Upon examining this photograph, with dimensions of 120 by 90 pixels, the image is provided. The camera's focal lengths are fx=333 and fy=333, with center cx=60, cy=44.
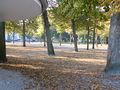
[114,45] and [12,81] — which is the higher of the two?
[114,45]

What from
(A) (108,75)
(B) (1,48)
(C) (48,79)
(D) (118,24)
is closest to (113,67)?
(A) (108,75)

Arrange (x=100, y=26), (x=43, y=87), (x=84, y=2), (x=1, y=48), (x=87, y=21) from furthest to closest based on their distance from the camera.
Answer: (x=100, y=26)
(x=87, y=21)
(x=1, y=48)
(x=84, y=2)
(x=43, y=87)

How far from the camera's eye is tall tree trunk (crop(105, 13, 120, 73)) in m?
15.6

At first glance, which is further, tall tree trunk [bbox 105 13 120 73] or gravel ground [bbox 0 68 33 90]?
tall tree trunk [bbox 105 13 120 73]

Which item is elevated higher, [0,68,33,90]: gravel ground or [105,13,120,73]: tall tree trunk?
[105,13,120,73]: tall tree trunk

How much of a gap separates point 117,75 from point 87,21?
83.1ft

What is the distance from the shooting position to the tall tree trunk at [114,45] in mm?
15613

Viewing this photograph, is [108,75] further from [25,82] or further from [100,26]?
[100,26]

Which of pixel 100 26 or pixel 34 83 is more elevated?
pixel 100 26

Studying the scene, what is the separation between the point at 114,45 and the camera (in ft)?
51.8

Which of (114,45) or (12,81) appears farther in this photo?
(114,45)

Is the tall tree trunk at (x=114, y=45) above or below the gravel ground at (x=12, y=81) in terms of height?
above

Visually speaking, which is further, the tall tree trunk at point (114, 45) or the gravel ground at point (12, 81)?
the tall tree trunk at point (114, 45)

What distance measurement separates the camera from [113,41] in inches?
623
